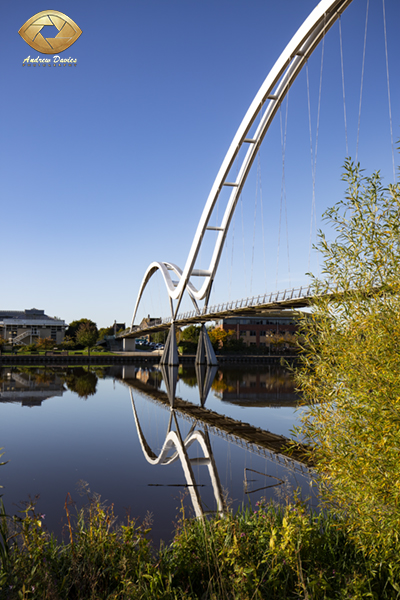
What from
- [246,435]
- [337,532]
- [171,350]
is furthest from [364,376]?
[171,350]

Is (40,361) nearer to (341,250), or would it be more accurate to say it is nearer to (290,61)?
(290,61)

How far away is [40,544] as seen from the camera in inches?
187

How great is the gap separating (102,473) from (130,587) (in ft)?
23.8

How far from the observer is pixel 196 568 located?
17.1 feet

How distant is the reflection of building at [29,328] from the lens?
93.3 metres

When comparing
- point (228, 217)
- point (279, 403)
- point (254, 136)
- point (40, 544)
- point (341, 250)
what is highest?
point (254, 136)

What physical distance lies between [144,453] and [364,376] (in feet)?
34.4

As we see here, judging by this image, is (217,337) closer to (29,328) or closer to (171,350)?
(171,350)

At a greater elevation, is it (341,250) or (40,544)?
(341,250)

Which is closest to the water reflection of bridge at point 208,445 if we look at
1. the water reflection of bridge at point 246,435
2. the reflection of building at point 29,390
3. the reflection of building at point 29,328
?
the water reflection of bridge at point 246,435

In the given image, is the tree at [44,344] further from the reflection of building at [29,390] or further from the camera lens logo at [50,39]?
the camera lens logo at [50,39]

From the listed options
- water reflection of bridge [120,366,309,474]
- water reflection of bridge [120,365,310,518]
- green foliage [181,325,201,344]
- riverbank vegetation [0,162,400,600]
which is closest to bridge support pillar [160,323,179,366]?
green foliage [181,325,201,344]

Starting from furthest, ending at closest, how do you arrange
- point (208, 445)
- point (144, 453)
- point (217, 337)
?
point (217, 337), point (208, 445), point (144, 453)

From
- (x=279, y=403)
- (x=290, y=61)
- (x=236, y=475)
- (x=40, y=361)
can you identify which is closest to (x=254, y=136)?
(x=290, y=61)
